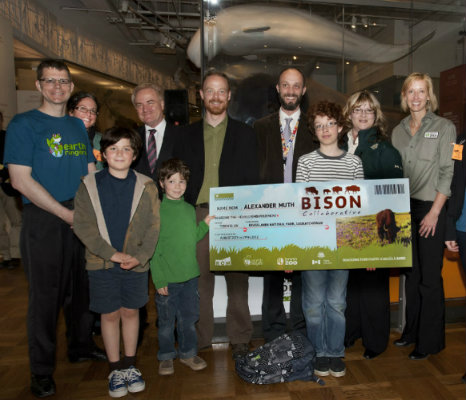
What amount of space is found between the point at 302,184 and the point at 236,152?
501 millimetres

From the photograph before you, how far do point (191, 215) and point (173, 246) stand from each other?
21 cm

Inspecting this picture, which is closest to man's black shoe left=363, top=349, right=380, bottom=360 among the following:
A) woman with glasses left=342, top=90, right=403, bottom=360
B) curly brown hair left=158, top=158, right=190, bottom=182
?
woman with glasses left=342, top=90, right=403, bottom=360

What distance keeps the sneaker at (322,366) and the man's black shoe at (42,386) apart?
5.15 ft

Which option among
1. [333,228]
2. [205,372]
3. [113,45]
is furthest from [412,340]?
[113,45]

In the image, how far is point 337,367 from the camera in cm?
237

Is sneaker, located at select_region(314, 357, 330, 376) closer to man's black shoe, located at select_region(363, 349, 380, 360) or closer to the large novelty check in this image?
man's black shoe, located at select_region(363, 349, 380, 360)

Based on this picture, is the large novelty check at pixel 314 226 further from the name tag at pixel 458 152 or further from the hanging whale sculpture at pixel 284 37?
the hanging whale sculpture at pixel 284 37

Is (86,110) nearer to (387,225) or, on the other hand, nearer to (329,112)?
(329,112)

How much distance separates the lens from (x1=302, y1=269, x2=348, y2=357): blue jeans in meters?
2.33

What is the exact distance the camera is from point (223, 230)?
2.31 m

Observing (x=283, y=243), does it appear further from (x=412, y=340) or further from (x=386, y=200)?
(x=412, y=340)

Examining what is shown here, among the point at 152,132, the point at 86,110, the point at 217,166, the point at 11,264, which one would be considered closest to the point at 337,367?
the point at 217,166

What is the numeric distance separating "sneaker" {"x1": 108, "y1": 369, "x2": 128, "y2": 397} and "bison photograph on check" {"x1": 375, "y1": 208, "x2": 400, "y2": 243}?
5.59 ft

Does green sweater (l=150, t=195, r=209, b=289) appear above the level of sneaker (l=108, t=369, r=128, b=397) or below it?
above
